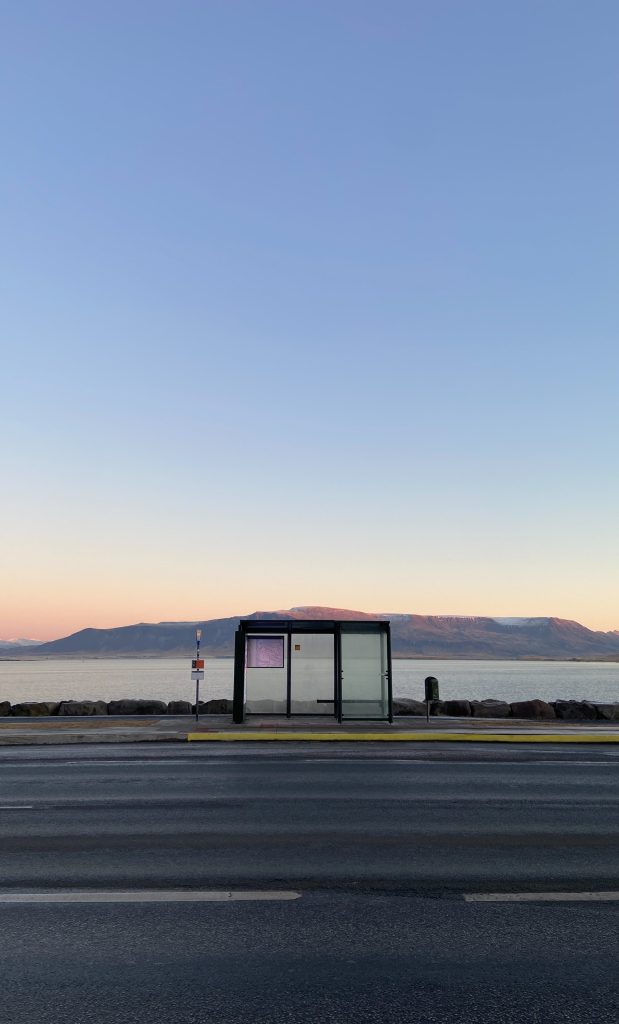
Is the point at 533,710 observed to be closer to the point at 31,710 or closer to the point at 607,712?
the point at 607,712

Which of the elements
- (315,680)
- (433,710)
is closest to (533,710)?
(433,710)

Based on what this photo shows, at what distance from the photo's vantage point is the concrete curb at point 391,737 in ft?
63.7

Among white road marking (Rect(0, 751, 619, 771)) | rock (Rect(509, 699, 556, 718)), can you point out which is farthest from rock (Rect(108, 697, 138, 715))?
white road marking (Rect(0, 751, 619, 771))

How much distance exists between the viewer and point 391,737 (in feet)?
64.7

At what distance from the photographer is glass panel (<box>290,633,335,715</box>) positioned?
24.2 metres

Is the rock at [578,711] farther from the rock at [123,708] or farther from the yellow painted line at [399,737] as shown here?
the rock at [123,708]

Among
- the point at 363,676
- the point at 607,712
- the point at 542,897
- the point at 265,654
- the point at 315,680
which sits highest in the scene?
the point at 265,654

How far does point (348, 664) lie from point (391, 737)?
4448 mm

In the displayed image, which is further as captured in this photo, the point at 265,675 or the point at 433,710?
the point at 433,710

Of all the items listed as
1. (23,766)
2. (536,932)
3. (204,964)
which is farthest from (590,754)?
(204,964)

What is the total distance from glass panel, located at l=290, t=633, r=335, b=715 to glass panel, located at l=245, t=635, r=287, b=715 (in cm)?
35

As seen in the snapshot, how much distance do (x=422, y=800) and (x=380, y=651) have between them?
12.8 m

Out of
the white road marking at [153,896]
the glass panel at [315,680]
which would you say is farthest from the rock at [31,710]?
the white road marking at [153,896]

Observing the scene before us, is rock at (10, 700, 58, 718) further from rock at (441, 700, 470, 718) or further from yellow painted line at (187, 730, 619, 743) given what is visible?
rock at (441, 700, 470, 718)
